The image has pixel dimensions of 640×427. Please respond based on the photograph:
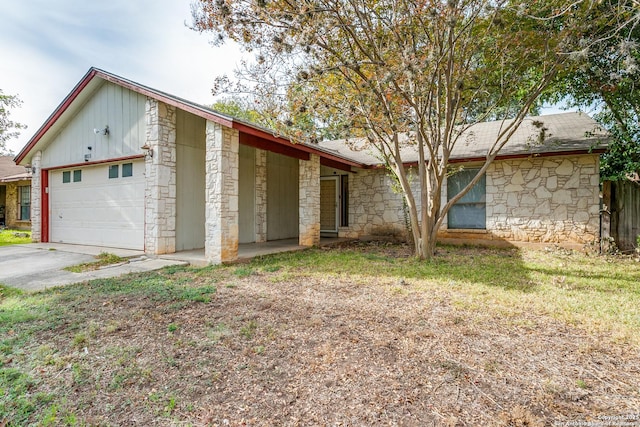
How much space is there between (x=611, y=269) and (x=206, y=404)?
7381 mm

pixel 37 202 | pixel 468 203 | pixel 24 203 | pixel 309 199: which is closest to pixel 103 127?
pixel 37 202

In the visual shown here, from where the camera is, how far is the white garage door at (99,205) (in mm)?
8047

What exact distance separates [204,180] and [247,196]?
56.4 inches

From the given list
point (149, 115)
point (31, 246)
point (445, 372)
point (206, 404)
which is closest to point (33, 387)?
point (206, 404)

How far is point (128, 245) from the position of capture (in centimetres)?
819

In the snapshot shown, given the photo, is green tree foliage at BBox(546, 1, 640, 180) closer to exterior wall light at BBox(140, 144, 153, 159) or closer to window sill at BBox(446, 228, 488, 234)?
window sill at BBox(446, 228, 488, 234)

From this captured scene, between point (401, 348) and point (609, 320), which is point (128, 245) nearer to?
point (401, 348)

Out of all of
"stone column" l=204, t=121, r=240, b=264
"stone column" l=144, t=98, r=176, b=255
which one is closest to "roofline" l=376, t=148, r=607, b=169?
"stone column" l=204, t=121, r=240, b=264

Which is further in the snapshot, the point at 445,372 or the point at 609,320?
the point at 609,320

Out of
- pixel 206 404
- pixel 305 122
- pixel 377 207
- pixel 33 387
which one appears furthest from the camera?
pixel 377 207

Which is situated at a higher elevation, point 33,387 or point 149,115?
point 149,115

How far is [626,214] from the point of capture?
7.91 meters

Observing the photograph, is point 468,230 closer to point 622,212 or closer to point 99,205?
point 622,212

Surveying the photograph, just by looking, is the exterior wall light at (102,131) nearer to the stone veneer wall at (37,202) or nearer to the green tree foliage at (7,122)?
the stone veneer wall at (37,202)
